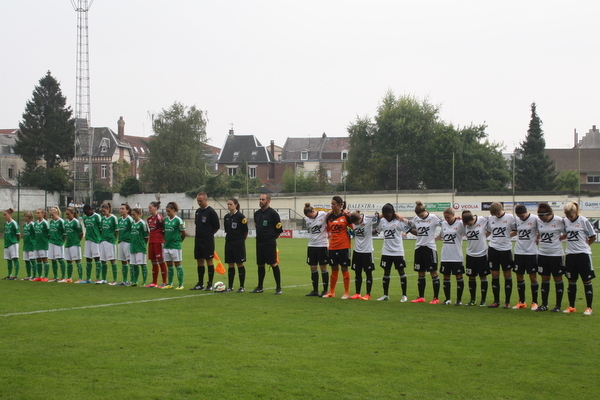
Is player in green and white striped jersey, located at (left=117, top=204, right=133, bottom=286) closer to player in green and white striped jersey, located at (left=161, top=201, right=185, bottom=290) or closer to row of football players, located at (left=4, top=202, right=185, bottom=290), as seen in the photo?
row of football players, located at (left=4, top=202, right=185, bottom=290)

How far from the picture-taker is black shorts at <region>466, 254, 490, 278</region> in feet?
39.7

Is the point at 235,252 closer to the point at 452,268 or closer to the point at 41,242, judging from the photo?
the point at 452,268

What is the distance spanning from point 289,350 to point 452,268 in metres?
5.50

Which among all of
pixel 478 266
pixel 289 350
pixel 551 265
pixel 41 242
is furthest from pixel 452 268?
pixel 41 242

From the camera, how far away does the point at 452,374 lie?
669 cm

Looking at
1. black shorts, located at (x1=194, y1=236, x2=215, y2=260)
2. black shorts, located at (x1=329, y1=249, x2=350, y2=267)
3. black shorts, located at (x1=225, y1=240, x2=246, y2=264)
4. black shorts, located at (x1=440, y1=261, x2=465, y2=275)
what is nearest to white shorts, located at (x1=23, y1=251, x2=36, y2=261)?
black shorts, located at (x1=194, y1=236, x2=215, y2=260)

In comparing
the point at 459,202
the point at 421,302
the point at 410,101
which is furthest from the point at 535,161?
the point at 421,302

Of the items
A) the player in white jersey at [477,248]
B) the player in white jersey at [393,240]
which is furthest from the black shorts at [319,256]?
the player in white jersey at [477,248]

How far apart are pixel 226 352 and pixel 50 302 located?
6.34 m

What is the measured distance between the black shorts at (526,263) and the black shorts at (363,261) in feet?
9.45

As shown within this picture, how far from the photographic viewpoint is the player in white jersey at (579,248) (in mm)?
10984

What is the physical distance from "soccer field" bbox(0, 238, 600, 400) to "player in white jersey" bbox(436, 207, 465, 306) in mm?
662

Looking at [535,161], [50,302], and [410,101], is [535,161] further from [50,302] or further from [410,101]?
[50,302]

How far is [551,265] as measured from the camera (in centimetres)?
1130
